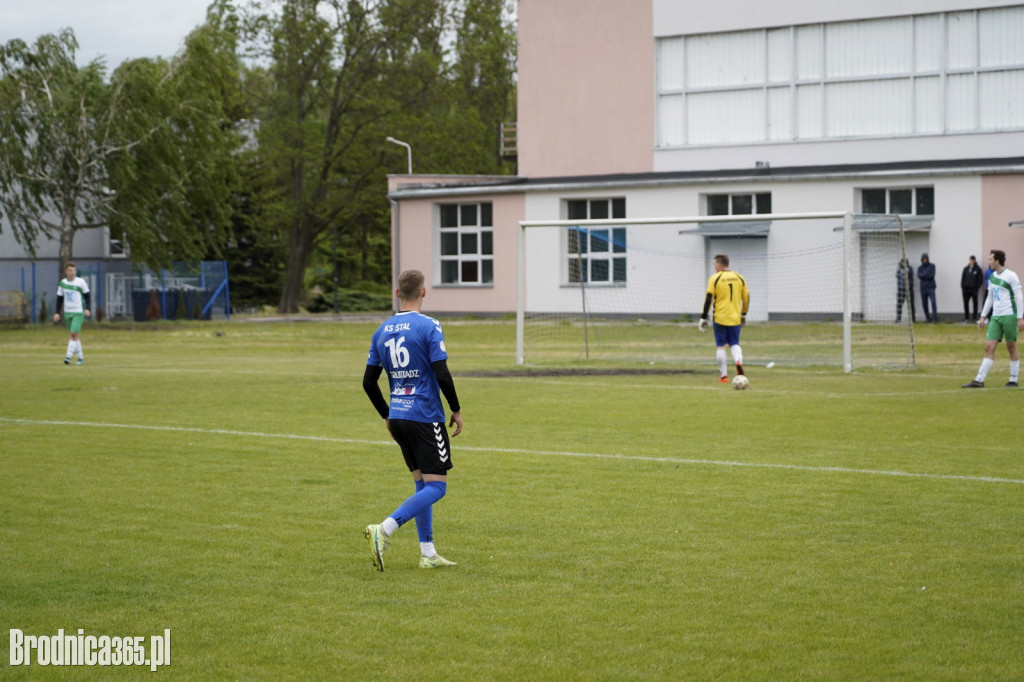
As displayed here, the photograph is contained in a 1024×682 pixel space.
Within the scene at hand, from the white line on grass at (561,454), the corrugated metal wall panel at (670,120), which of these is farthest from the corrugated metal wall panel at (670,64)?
the white line on grass at (561,454)

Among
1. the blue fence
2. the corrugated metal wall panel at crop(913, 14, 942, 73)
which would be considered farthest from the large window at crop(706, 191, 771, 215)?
the blue fence

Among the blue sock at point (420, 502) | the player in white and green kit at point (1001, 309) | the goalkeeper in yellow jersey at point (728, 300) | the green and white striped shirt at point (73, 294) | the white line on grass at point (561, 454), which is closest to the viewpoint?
the blue sock at point (420, 502)

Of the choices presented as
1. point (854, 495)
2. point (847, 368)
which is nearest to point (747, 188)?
point (847, 368)

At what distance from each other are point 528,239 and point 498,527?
32.4m

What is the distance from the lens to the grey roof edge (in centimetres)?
3666

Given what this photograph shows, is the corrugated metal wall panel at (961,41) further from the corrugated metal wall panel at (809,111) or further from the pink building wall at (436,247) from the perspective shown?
the pink building wall at (436,247)

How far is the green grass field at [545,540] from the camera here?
5.64m

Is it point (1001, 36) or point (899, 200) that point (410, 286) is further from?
point (1001, 36)

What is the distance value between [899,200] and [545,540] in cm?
3319

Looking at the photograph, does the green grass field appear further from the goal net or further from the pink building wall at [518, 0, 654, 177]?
the pink building wall at [518, 0, 654, 177]

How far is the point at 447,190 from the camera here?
44844 mm

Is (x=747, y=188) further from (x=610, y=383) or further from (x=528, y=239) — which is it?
(x=610, y=383)

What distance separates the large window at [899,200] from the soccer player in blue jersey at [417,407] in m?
33.4

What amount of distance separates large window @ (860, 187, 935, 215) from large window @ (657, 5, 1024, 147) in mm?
2060
